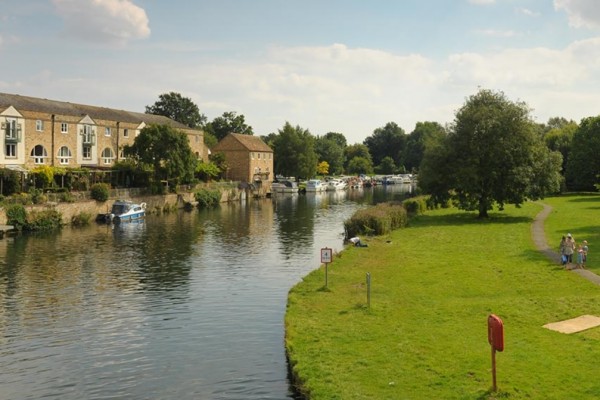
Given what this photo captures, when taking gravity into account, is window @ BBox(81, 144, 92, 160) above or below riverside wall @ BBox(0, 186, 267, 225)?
above

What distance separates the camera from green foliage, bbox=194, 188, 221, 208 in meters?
82.9

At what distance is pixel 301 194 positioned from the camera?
375 ft

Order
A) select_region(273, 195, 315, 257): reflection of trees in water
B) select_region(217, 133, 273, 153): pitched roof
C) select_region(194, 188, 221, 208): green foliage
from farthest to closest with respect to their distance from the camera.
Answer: select_region(217, 133, 273, 153): pitched roof → select_region(194, 188, 221, 208): green foliage → select_region(273, 195, 315, 257): reflection of trees in water

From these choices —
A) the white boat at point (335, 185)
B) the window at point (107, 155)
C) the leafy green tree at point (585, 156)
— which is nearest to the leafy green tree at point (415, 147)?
the white boat at point (335, 185)

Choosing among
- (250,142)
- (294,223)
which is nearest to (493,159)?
(294,223)

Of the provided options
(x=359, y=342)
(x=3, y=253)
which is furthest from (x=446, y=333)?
(x=3, y=253)

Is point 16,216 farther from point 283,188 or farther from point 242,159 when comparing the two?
point 283,188

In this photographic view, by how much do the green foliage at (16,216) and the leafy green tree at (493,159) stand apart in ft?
118

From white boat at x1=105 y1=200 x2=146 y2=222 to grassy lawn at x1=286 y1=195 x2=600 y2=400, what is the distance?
1306 inches

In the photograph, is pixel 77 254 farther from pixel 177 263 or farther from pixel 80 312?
pixel 80 312

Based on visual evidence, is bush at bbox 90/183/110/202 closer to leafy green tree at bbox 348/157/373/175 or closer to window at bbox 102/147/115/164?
window at bbox 102/147/115/164

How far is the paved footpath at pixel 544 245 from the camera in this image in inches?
1093

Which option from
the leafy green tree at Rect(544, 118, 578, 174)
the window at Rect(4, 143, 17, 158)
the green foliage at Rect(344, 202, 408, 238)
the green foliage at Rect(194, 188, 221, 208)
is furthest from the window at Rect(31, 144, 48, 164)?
the leafy green tree at Rect(544, 118, 578, 174)

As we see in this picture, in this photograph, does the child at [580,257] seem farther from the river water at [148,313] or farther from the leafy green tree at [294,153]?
the leafy green tree at [294,153]
